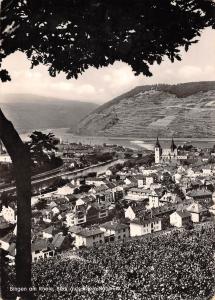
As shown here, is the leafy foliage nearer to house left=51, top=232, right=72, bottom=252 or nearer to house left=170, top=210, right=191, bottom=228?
house left=51, top=232, right=72, bottom=252

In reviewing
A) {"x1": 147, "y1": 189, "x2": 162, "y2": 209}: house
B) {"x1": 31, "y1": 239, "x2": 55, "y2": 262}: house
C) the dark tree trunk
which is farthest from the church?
the dark tree trunk

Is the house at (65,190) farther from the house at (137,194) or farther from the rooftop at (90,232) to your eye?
the rooftop at (90,232)

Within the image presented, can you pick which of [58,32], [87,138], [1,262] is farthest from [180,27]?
[87,138]

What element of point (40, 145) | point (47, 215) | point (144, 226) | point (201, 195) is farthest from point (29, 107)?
point (201, 195)

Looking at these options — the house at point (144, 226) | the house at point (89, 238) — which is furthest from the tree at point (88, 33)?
the house at point (144, 226)

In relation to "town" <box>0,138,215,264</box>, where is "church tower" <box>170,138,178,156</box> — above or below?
above

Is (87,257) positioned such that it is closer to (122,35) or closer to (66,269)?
(66,269)
